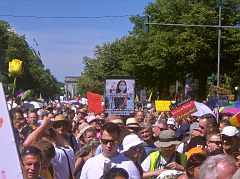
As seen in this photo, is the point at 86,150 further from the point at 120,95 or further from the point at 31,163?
the point at 120,95

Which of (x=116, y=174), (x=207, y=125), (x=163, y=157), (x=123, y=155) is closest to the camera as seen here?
(x=116, y=174)

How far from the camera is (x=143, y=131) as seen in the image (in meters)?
8.23

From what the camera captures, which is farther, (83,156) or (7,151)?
(83,156)

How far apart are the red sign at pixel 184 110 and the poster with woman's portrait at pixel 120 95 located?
1237mm

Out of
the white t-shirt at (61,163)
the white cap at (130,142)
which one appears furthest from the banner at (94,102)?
the white t-shirt at (61,163)

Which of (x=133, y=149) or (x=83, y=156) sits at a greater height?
(x=133, y=149)

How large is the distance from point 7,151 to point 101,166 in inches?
104

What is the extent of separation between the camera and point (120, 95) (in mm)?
12703

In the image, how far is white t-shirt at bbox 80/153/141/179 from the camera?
18.0 feet

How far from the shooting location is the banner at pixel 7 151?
9.77 ft

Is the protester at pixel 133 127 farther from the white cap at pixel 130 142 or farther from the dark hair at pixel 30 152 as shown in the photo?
the dark hair at pixel 30 152

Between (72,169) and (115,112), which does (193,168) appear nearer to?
(72,169)

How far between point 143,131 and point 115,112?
13.7ft

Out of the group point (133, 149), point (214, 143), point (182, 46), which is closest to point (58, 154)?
point (133, 149)
